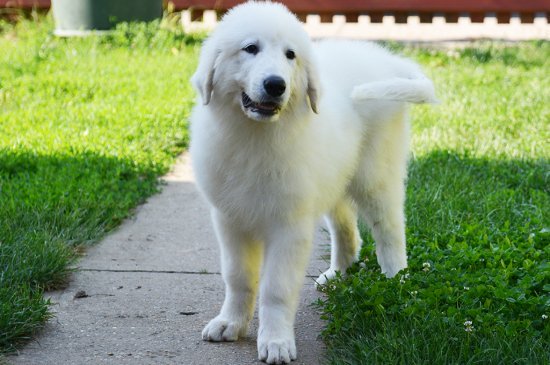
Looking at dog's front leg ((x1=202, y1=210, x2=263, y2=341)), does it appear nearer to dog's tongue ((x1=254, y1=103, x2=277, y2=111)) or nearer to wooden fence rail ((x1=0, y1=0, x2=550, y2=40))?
dog's tongue ((x1=254, y1=103, x2=277, y2=111))

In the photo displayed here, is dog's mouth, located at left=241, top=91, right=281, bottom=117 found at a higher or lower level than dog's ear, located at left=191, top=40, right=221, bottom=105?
lower

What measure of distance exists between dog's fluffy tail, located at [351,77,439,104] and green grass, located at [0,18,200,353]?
1736 mm

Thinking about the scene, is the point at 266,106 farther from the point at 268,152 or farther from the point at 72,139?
the point at 72,139

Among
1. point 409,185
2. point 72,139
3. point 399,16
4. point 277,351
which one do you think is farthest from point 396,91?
point 399,16

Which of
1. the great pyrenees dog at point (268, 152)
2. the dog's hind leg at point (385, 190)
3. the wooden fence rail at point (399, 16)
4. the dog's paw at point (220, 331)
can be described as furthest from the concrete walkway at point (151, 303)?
the wooden fence rail at point (399, 16)

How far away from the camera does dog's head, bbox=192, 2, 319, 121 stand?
354 cm

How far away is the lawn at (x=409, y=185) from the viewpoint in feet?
12.0

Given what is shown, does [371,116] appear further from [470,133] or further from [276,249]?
[470,133]

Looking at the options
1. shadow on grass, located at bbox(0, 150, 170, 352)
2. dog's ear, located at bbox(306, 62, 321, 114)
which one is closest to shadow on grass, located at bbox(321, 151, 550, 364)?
dog's ear, located at bbox(306, 62, 321, 114)

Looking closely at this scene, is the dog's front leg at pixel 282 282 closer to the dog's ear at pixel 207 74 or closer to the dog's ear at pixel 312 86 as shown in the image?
the dog's ear at pixel 312 86

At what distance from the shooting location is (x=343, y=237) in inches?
185

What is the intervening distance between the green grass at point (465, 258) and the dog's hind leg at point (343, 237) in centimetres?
9

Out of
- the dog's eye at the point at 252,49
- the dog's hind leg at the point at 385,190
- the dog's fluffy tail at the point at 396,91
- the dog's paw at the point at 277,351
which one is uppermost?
the dog's eye at the point at 252,49

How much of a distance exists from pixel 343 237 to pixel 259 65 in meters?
1.43
